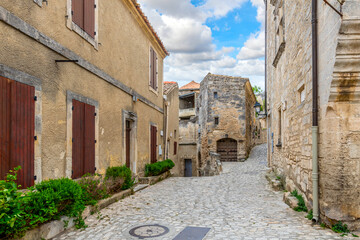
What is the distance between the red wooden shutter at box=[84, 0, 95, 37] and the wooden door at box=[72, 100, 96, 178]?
5.39 ft

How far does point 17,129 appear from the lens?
392 cm

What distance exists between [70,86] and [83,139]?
44.5 inches

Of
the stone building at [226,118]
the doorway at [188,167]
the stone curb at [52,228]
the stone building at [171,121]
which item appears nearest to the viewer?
the stone curb at [52,228]

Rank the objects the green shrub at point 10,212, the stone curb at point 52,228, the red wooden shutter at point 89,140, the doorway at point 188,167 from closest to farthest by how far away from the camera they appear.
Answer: the green shrub at point 10,212 → the stone curb at point 52,228 → the red wooden shutter at point 89,140 → the doorway at point 188,167

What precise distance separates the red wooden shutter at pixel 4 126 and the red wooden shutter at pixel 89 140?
2174mm

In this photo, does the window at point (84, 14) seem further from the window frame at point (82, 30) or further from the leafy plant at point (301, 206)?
the leafy plant at point (301, 206)

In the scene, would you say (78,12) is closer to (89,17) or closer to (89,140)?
(89,17)

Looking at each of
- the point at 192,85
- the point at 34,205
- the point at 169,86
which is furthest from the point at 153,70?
the point at 192,85

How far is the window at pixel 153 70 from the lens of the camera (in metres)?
11.1

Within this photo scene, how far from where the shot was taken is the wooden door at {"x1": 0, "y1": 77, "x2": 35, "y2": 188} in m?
3.71

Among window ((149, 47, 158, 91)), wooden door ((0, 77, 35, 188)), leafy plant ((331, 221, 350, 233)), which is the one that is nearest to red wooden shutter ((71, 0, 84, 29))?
wooden door ((0, 77, 35, 188))

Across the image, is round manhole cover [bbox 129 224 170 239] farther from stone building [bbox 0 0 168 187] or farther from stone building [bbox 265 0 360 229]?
stone building [bbox 265 0 360 229]

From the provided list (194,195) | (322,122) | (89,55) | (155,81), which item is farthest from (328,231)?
(155,81)

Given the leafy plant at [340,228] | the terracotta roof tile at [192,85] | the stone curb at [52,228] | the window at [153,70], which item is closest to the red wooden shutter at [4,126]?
the stone curb at [52,228]
